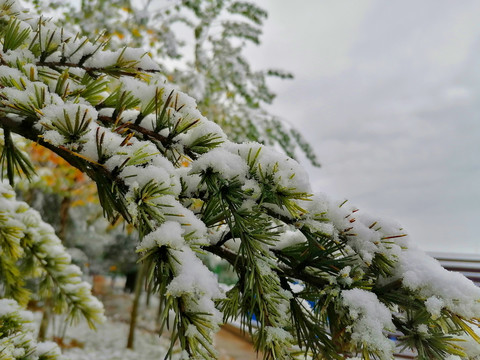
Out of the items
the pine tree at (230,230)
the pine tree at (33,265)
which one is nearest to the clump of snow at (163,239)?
the pine tree at (230,230)

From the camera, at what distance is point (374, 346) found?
2.00 ft

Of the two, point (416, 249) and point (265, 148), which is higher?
point (265, 148)

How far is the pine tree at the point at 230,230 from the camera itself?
2.06ft

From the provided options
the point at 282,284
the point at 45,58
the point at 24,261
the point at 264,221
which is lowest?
the point at 24,261

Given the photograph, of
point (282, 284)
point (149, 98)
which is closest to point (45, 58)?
point (149, 98)

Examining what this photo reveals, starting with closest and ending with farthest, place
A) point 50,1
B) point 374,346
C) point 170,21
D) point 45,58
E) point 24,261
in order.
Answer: point 374,346 → point 45,58 → point 24,261 → point 50,1 → point 170,21

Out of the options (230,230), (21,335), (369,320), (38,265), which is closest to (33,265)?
(38,265)

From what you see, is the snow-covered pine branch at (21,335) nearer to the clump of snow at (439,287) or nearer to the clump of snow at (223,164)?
the clump of snow at (223,164)

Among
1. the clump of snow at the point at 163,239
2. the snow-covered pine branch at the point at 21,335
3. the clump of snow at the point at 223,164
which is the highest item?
the clump of snow at the point at 223,164

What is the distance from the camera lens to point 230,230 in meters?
0.72

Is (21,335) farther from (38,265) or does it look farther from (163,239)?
(163,239)

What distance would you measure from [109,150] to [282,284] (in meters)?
0.46

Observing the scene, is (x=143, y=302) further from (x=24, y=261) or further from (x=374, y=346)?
(x=374, y=346)

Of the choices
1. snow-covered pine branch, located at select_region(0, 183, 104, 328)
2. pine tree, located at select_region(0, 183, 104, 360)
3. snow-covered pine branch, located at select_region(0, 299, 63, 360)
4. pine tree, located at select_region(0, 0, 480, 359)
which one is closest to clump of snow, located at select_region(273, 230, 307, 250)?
pine tree, located at select_region(0, 0, 480, 359)
